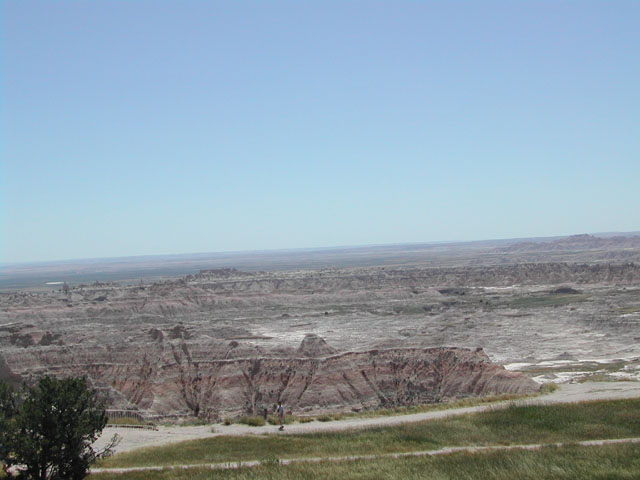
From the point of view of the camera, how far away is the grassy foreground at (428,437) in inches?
774

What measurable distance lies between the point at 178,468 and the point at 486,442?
9.44 m

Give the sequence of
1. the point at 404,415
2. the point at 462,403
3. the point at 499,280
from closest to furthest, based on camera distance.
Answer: the point at 404,415, the point at 462,403, the point at 499,280

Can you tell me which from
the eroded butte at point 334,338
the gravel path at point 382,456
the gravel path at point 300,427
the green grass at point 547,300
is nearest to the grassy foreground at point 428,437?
the gravel path at point 382,456

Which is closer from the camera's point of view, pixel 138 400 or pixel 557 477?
pixel 557 477

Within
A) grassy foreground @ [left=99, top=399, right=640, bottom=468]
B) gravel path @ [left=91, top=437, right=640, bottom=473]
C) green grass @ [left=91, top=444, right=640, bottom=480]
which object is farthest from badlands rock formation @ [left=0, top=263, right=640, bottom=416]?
green grass @ [left=91, top=444, right=640, bottom=480]

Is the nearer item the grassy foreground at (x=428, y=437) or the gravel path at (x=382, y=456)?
the gravel path at (x=382, y=456)

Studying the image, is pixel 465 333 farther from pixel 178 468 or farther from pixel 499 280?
pixel 499 280

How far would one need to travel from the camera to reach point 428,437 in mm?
21094

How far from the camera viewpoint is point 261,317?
103m

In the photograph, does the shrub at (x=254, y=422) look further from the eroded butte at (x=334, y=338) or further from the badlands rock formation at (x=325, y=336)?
the badlands rock formation at (x=325, y=336)

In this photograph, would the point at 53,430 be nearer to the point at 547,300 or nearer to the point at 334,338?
the point at 334,338

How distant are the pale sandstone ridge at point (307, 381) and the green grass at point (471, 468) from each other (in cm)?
2213

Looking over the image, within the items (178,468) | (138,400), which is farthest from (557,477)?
(138,400)

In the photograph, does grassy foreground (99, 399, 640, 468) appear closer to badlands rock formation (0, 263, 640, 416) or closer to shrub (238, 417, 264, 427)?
shrub (238, 417, 264, 427)
